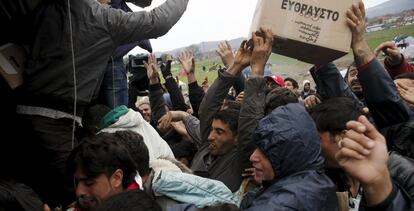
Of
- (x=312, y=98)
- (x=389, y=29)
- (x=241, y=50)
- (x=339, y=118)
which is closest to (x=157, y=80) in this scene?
(x=312, y=98)

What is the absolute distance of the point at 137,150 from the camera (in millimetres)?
2408

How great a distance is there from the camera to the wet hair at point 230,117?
302cm

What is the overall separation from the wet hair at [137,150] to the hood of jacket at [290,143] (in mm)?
649

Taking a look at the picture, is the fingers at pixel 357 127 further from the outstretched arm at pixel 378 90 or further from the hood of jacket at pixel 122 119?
the hood of jacket at pixel 122 119

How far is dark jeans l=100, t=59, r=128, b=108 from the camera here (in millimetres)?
3717

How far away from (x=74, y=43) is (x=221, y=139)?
1150mm

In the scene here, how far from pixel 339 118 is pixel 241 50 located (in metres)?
0.82

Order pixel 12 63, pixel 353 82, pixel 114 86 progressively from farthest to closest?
pixel 353 82
pixel 114 86
pixel 12 63

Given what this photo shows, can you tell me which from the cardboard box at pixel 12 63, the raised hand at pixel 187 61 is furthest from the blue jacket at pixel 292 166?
the raised hand at pixel 187 61

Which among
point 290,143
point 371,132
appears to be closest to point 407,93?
point 290,143

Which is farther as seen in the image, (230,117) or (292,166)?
(230,117)

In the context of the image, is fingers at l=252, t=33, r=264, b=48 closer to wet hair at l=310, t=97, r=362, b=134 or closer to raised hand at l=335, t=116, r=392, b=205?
wet hair at l=310, t=97, r=362, b=134

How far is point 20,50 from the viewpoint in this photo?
240cm

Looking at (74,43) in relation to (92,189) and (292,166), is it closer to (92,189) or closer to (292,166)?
(92,189)
